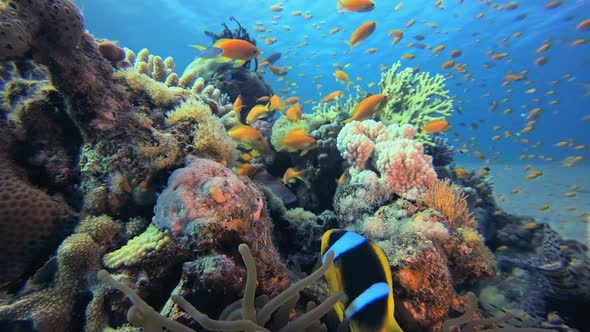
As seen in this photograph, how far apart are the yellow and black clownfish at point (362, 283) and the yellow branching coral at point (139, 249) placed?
109 cm

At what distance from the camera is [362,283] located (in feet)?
5.95

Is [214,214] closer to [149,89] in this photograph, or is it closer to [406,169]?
[149,89]

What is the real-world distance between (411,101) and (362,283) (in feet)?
16.2

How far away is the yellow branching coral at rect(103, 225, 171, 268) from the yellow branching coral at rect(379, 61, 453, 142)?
488 cm

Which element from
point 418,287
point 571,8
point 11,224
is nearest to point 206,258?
point 11,224

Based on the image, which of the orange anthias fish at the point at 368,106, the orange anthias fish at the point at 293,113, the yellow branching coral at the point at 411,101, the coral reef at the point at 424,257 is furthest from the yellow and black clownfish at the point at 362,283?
the yellow branching coral at the point at 411,101

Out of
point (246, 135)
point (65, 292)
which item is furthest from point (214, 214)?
point (246, 135)

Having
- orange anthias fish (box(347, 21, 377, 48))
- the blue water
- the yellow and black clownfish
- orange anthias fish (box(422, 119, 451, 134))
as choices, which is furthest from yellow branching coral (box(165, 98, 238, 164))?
the blue water

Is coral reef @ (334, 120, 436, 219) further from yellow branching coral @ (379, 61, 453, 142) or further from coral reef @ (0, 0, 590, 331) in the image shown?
yellow branching coral @ (379, 61, 453, 142)

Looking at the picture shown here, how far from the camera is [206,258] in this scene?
1.68m

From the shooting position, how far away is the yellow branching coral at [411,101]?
18.7 ft

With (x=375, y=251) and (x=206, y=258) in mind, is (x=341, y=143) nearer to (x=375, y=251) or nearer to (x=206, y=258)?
(x=375, y=251)

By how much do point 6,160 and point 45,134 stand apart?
0.35 meters

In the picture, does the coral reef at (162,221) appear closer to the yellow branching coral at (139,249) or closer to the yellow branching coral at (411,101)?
the yellow branching coral at (139,249)
